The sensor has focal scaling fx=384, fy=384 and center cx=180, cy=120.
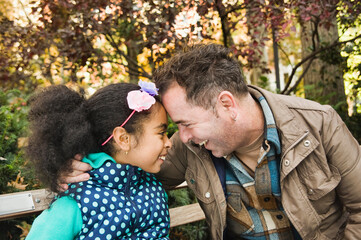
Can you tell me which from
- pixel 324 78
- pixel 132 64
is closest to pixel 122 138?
pixel 132 64

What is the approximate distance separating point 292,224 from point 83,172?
1.38 metres

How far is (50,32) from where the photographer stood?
440 centimetres

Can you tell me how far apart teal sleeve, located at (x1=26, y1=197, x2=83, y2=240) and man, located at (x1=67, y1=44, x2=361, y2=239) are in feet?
2.72

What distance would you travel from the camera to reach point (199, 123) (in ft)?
8.00

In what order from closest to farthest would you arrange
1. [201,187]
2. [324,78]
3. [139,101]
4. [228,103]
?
[139,101], [228,103], [201,187], [324,78]

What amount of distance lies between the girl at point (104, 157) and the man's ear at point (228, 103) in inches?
15.0

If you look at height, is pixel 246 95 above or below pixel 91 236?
above

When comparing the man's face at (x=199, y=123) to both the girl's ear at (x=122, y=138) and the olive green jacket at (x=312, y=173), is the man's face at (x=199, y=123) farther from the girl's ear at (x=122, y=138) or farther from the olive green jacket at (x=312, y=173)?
the girl's ear at (x=122, y=138)

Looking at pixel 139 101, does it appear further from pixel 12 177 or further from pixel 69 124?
pixel 12 177

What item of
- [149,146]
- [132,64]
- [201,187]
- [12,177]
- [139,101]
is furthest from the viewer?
[132,64]

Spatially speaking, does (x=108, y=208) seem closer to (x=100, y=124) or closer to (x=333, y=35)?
(x=100, y=124)

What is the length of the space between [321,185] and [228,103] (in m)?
0.76

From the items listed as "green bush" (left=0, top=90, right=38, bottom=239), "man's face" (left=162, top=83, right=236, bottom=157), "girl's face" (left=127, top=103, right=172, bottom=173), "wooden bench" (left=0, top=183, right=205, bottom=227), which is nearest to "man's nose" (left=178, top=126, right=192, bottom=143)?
"man's face" (left=162, top=83, right=236, bottom=157)

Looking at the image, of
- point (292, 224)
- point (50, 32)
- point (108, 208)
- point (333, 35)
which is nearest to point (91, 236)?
point (108, 208)
